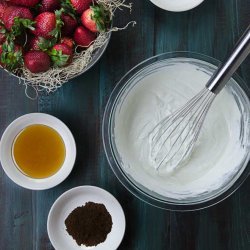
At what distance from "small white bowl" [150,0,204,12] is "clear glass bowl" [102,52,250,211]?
106 mm

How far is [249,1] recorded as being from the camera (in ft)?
4.00

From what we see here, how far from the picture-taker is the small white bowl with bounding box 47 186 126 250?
3.97 feet

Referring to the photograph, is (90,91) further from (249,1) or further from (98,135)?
(249,1)

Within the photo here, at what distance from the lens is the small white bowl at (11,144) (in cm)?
121

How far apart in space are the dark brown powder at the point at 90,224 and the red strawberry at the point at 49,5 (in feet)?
1.50

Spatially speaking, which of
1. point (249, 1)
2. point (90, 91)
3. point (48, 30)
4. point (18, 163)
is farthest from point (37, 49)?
point (249, 1)

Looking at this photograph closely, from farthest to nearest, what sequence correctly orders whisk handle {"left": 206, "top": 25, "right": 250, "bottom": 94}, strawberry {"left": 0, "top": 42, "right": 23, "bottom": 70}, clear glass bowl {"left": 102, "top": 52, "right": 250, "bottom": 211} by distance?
clear glass bowl {"left": 102, "top": 52, "right": 250, "bottom": 211}
strawberry {"left": 0, "top": 42, "right": 23, "bottom": 70}
whisk handle {"left": 206, "top": 25, "right": 250, "bottom": 94}

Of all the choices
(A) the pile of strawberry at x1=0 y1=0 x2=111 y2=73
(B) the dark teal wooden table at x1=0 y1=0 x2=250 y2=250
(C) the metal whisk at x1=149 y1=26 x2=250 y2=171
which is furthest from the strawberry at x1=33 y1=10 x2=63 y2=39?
(C) the metal whisk at x1=149 y1=26 x2=250 y2=171

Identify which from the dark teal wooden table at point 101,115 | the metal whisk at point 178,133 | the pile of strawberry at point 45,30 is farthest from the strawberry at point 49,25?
the metal whisk at point 178,133

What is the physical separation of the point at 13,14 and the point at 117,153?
0.38 meters

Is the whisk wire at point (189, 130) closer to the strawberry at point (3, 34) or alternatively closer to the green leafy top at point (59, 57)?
the green leafy top at point (59, 57)

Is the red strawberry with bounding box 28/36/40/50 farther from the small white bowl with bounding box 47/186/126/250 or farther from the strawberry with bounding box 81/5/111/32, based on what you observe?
the small white bowl with bounding box 47/186/126/250

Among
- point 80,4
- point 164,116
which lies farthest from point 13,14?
point 164,116

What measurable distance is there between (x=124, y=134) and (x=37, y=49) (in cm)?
29
